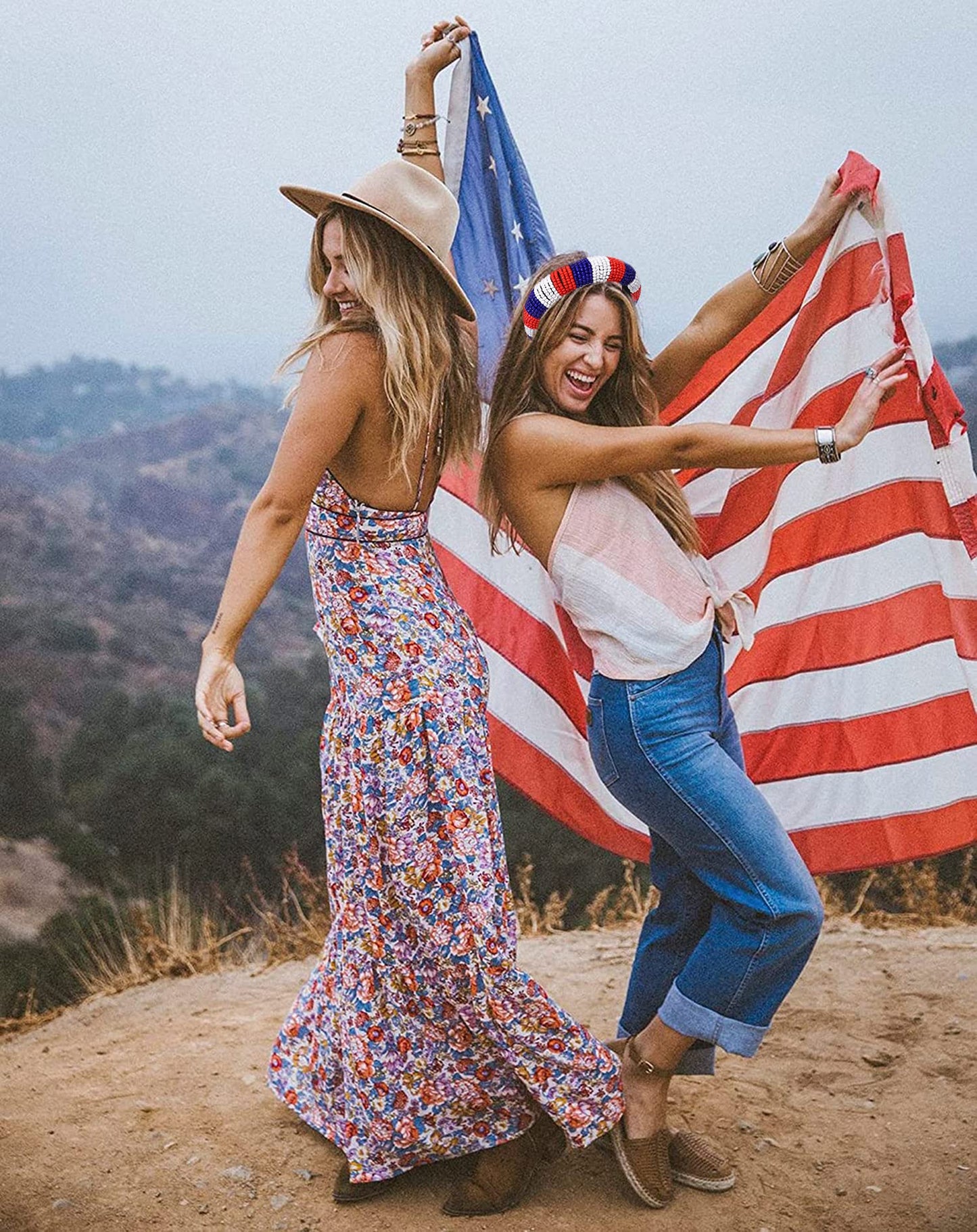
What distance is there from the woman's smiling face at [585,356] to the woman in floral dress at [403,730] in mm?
199

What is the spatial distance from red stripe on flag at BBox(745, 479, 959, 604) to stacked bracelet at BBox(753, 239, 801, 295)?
554 millimetres

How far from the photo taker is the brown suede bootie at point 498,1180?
104 inches

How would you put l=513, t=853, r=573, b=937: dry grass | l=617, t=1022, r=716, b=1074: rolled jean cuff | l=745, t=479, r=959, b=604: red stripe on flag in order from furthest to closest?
1. l=513, t=853, r=573, b=937: dry grass
2. l=745, t=479, r=959, b=604: red stripe on flag
3. l=617, t=1022, r=716, b=1074: rolled jean cuff

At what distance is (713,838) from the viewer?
2461 mm

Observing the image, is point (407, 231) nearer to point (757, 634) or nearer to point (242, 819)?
point (757, 634)

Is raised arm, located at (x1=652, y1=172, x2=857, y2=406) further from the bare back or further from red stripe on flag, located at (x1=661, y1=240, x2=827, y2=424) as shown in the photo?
the bare back

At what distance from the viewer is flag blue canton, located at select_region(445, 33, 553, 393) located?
3283 millimetres

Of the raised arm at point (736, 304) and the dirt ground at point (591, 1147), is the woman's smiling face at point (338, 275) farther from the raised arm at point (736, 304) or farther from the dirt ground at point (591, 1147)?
the dirt ground at point (591, 1147)

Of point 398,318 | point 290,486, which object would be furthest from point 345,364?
point 290,486

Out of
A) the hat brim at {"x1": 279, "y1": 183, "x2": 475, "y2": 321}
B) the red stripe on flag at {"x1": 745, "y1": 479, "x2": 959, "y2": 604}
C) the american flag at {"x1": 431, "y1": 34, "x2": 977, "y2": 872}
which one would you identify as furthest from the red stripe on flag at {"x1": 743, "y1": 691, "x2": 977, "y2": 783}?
the hat brim at {"x1": 279, "y1": 183, "x2": 475, "y2": 321}

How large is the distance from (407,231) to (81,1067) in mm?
2605

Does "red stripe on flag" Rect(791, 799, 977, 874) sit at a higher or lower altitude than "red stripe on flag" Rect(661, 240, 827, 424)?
lower

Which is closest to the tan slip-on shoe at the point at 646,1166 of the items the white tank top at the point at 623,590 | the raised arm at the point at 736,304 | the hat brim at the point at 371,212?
the white tank top at the point at 623,590

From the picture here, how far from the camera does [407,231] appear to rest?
2363 millimetres
